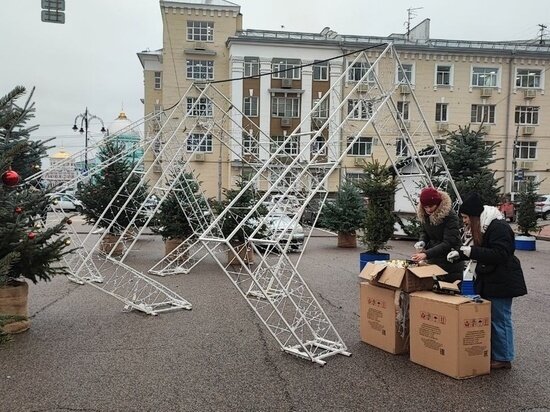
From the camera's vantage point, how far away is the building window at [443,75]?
4116cm

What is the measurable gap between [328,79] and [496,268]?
120 ft

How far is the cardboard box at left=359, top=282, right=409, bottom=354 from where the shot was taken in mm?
5258

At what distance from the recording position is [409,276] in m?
5.13

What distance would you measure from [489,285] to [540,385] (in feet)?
3.15

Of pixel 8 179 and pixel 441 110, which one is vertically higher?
pixel 441 110

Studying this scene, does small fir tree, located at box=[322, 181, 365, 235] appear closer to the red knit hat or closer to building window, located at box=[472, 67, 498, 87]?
the red knit hat

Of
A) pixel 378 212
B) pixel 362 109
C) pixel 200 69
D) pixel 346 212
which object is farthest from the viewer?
pixel 200 69

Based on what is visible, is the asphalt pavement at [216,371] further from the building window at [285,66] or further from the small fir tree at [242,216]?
the building window at [285,66]

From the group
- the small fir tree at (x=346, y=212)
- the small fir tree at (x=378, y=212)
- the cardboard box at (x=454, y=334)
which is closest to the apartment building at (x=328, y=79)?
the small fir tree at (x=346, y=212)

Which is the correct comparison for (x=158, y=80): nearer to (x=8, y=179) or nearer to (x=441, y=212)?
(x=441, y=212)

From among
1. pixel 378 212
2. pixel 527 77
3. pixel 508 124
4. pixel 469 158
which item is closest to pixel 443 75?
pixel 508 124

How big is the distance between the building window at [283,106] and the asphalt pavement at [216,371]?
108 ft

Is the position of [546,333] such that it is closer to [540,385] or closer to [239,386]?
[540,385]

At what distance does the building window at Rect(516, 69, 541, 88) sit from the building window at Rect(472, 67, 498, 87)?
79.8 inches
